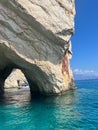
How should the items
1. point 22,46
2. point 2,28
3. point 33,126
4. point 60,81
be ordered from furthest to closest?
point 60,81 → point 22,46 → point 2,28 → point 33,126

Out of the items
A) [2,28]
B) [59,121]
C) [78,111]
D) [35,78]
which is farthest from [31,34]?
[59,121]

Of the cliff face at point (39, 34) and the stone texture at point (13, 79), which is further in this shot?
the stone texture at point (13, 79)

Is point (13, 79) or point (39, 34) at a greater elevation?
point (39, 34)

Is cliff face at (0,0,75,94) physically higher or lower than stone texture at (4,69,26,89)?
higher

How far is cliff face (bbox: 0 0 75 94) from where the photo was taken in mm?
26984

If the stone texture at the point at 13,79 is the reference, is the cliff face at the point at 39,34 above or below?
above

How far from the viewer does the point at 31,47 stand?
29891 mm

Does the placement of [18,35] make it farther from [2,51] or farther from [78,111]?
[78,111]

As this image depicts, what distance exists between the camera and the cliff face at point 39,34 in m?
27.0

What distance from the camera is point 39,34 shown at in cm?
2917

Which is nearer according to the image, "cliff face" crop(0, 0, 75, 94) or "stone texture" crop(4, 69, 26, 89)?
"cliff face" crop(0, 0, 75, 94)

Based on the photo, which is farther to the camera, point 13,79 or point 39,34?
point 13,79

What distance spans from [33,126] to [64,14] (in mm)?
17066

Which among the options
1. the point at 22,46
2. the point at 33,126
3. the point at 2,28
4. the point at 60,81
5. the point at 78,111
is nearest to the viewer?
the point at 33,126
